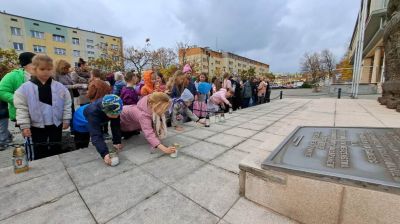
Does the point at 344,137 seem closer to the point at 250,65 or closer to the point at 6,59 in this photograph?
the point at 6,59

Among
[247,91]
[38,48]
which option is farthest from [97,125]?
[38,48]

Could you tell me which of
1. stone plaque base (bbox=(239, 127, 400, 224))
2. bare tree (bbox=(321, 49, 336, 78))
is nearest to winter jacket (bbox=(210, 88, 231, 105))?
stone plaque base (bbox=(239, 127, 400, 224))

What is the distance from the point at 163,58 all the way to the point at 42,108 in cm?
2833

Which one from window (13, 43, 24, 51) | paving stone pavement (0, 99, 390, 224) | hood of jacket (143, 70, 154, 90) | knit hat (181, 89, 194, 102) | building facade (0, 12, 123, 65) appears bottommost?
→ paving stone pavement (0, 99, 390, 224)

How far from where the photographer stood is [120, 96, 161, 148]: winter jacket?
280 centimetres

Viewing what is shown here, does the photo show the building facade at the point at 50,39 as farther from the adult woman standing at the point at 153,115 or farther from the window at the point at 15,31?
the adult woman standing at the point at 153,115

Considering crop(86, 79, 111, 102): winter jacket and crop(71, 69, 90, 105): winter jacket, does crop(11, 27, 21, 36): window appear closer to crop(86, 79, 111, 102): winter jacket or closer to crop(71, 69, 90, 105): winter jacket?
crop(71, 69, 90, 105): winter jacket

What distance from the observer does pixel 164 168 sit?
249cm

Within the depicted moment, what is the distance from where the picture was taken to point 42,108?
268 centimetres

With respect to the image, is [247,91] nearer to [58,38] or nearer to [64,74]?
[64,74]

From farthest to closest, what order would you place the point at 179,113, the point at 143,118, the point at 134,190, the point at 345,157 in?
the point at 179,113, the point at 143,118, the point at 134,190, the point at 345,157

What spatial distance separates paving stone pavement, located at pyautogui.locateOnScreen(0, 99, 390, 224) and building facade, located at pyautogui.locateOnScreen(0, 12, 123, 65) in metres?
27.1

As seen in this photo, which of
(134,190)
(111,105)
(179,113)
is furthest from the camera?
(179,113)

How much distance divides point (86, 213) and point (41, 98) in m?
1.92
